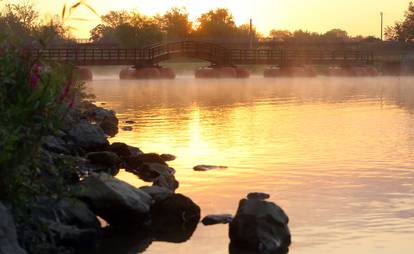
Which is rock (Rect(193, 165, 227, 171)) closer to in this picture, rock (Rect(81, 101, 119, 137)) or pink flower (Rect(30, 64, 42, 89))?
rock (Rect(81, 101, 119, 137))

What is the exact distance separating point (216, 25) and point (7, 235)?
151379 mm

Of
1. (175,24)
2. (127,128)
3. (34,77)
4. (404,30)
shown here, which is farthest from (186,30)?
(34,77)

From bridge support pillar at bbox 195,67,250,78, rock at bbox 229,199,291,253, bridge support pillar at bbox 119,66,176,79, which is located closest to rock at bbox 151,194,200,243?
rock at bbox 229,199,291,253

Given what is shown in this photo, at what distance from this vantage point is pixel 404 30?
143000 mm

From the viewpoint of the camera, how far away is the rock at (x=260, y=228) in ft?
39.0

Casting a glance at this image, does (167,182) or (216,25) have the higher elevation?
(216,25)

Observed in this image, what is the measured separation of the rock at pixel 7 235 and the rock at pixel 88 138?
11268mm

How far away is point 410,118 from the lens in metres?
37.0

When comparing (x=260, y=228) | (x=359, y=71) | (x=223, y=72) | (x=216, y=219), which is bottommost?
(x=216, y=219)

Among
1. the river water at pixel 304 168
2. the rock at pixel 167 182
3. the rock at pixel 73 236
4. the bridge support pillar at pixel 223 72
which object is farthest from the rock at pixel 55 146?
the bridge support pillar at pixel 223 72

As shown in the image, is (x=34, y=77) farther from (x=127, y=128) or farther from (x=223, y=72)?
(x=223, y=72)

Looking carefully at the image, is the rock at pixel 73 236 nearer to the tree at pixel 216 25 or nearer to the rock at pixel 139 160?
the rock at pixel 139 160

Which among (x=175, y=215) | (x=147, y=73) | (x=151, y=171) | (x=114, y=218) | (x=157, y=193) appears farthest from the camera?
(x=147, y=73)

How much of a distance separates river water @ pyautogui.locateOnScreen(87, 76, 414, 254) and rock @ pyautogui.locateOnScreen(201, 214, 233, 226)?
0.90 ft
